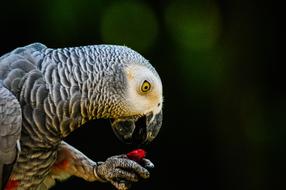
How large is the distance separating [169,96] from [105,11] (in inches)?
26.6

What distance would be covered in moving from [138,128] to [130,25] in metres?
1.79

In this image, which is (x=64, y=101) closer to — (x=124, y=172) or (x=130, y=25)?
(x=124, y=172)

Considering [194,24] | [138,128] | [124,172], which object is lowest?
[124,172]

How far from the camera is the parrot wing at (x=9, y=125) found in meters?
2.16

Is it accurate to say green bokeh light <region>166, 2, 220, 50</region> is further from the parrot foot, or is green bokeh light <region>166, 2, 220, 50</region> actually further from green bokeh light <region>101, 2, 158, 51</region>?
the parrot foot

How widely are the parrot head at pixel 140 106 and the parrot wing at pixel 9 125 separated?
1.27ft

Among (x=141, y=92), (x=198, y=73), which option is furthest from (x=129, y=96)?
(x=198, y=73)

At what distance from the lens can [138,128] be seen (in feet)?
7.77

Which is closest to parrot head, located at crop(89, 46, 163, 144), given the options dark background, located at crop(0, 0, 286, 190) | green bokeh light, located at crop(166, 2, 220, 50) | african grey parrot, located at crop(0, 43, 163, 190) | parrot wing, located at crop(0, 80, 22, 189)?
african grey parrot, located at crop(0, 43, 163, 190)

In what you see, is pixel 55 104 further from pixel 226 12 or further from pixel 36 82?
pixel 226 12

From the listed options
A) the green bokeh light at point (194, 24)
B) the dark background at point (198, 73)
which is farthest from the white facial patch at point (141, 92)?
the green bokeh light at point (194, 24)

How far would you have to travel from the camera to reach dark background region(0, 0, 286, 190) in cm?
385

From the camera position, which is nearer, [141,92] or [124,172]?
[141,92]

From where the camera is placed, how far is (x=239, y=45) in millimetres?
3932
